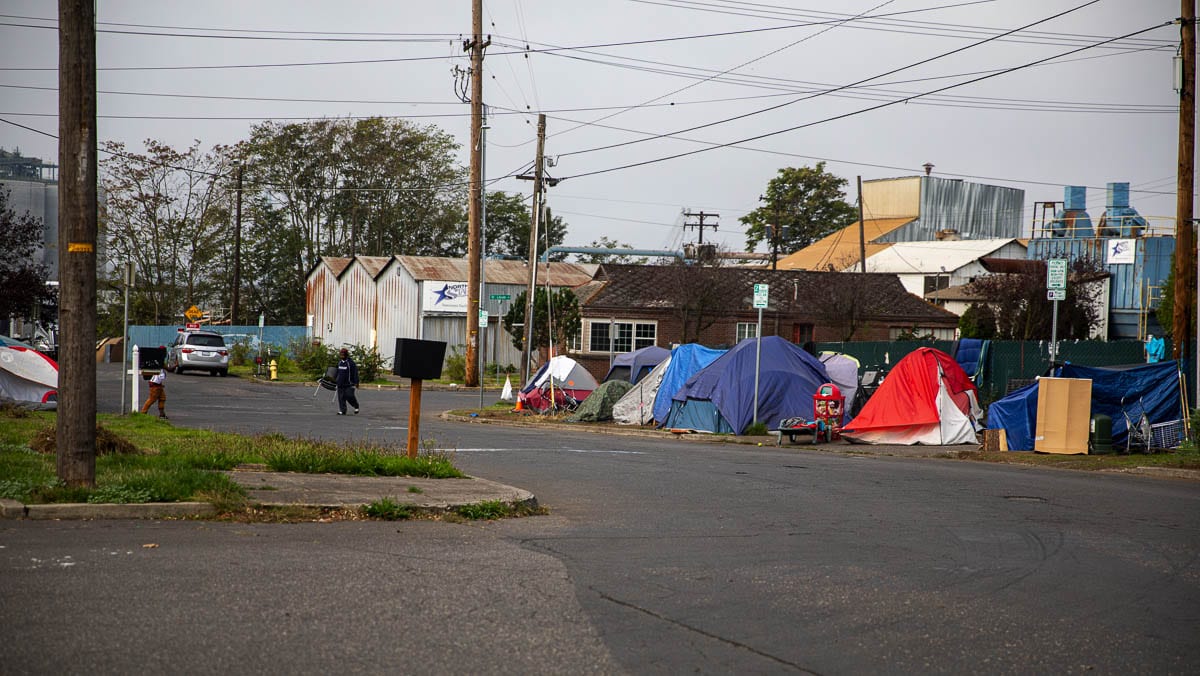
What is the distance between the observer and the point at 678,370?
26750 millimetres

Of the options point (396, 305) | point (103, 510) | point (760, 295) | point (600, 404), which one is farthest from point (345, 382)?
point (396, 305)

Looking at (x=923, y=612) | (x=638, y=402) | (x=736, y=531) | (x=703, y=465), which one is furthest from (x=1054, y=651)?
(x=638, y=402)

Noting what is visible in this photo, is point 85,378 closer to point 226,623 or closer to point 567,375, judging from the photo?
point 226,623

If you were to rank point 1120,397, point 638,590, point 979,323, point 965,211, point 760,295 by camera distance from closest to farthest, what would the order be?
point 638,590 → point 1120,397 → point 760,295 → point 979,323 → point 965,211

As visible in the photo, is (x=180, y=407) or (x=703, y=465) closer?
(x=703, y=465)

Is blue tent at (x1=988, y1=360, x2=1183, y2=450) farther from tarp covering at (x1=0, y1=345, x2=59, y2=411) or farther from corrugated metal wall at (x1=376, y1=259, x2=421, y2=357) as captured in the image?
corrugated metal wall at (x1=376, y1=259, x2=421, y2=357)

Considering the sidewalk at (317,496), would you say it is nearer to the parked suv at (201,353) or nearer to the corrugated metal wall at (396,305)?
the parked suv at (201,353)

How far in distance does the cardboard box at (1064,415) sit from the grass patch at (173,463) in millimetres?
11891

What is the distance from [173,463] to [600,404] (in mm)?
17219

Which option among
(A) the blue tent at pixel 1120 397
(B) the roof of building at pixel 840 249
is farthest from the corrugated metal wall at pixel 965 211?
(A) the blue tent at pixel 1120 397

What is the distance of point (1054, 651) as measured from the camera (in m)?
6.00

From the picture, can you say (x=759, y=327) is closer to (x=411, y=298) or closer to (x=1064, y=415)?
(x=1064, y=415)

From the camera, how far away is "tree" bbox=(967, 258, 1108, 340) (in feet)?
136

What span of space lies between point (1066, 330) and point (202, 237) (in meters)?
45.4
